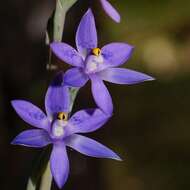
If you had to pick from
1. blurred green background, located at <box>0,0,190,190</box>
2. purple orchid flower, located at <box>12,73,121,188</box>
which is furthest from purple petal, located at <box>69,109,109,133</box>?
blurred green background, located at <box>0,0,190,190</box>

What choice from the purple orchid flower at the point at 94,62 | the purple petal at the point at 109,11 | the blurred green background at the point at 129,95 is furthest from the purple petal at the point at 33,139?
the blurred green background at the point at 129,95

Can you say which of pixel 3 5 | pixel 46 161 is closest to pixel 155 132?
pixel 3 5

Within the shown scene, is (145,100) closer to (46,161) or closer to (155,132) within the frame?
(155,132)

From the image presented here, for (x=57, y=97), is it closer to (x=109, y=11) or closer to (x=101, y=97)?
(x=101, y=97)

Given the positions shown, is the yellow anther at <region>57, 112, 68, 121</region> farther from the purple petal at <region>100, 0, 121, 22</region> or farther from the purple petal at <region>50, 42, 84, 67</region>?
the purple petal at <region>100, 0, 121, 22</region>

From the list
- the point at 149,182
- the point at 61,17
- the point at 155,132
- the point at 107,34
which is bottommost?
the point at 149,182

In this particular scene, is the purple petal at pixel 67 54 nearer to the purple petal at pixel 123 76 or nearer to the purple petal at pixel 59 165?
the purple petal at pixel 123 76
